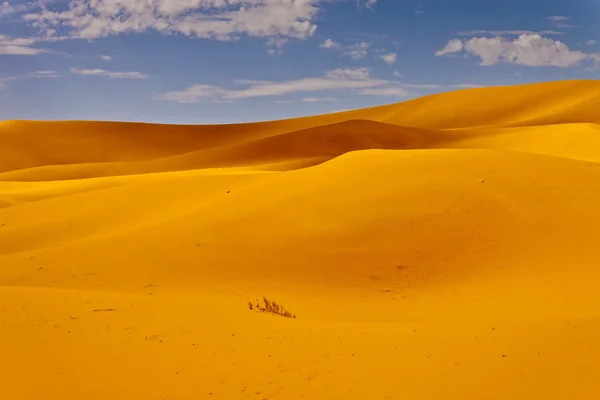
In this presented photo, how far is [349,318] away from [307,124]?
61048 millimetres

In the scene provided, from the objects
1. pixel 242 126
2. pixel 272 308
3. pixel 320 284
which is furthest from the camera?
pixel 242 126

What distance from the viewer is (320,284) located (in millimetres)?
8992

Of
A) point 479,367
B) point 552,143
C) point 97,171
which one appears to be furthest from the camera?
point 97,171

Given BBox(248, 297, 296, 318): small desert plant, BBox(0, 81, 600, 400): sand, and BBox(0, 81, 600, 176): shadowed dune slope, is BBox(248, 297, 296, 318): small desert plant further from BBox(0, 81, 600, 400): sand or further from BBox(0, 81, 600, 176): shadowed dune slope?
BBox(0, 81, 600, 176): shadowed dune slope

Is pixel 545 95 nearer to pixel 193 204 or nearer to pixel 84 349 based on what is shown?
pixel 193 204

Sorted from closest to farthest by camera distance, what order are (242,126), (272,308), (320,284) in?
(272,308), (320,284), (242,126)

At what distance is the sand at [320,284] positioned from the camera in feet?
16.7

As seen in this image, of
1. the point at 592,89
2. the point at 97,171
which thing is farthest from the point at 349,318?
the point at 592,89

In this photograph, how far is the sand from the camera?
5082 millimetres

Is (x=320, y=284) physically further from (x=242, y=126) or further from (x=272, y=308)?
(x=242, y=126)

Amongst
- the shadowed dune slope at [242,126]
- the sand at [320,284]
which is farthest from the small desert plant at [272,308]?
the shadowed dune slope at [242,126]

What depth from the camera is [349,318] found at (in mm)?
7422

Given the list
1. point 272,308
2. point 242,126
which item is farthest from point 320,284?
point 242,126

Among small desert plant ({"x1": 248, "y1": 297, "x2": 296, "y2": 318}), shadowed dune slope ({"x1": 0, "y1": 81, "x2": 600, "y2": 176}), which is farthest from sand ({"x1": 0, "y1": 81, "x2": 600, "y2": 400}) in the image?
shadowed dune slope ({"x1": 0, "y1": 81, "x2": 600, "y2": 176})
